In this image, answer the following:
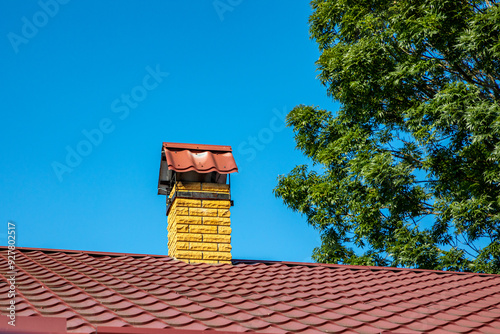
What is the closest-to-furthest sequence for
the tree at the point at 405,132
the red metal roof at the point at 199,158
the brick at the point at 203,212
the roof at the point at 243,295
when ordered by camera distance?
the roof at the point at 243,295
the brick at the point at 203,212
the red metal roof at the point at 199,158
the tree at the point at 405,132

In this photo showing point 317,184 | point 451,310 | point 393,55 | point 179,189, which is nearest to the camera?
point 451,310

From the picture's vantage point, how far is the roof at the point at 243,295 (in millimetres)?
5039

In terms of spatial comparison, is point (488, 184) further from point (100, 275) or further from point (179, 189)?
point (100, 275)

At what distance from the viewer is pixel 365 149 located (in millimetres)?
13969

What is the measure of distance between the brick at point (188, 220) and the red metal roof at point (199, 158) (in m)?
0.64

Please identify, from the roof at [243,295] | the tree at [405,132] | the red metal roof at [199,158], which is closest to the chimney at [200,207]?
the red metal roof at [199,158]

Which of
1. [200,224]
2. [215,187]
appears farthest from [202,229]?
[215,187]

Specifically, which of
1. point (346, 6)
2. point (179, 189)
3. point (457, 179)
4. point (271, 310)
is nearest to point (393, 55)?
point (346, 6)

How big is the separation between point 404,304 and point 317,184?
8818 millimetres

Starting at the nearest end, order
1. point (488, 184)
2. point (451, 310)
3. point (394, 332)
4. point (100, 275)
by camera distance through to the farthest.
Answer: point (394, 332) < point (451, 310) < point (100, 275) < point (488, 184)

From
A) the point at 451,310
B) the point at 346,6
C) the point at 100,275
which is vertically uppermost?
the point at 346,6

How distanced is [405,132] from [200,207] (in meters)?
8.56

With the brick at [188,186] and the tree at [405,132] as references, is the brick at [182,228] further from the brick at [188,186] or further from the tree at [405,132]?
the tree at [405,132]

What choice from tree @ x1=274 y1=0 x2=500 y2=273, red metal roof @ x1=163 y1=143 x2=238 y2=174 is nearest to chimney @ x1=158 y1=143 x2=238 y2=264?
red metal roof @ x1=163 y1=143 x2=238 y2=174
